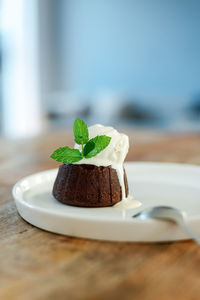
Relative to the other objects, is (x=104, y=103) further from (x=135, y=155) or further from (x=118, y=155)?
(x=118, y=155)

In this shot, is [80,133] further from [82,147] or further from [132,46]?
[132,46]

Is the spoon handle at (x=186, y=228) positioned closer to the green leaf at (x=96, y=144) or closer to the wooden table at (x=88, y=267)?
the wooden table at (x=88, y=267)

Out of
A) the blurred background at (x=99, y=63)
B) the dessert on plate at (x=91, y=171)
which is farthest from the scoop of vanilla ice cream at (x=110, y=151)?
the blurred background at (x=99, y=63)

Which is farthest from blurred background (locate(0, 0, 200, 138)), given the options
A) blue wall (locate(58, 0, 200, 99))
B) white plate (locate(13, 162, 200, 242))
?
white plate (locate(13, 162, 200, 242))

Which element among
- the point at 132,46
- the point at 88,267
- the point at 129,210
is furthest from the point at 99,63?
the point at 88,267

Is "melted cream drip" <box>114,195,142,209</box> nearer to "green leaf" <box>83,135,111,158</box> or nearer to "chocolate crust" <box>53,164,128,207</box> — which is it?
"chocolate crust" <box>53,164,128,207</box>

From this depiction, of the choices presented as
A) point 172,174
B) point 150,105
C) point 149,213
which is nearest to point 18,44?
point 150,105
